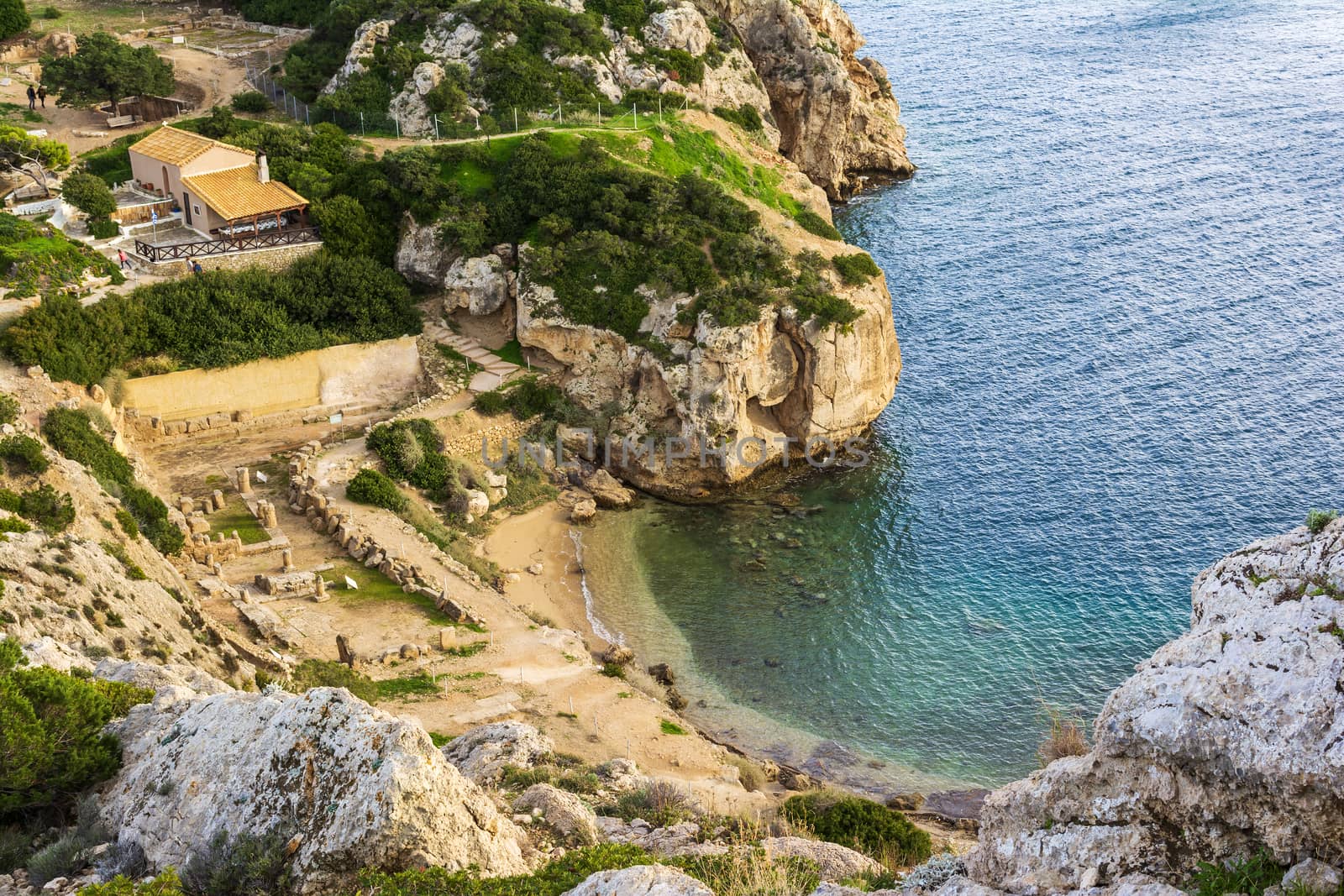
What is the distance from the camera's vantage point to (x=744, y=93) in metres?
88.9

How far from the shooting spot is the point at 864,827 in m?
35.1

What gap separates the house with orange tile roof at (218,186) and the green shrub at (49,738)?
42.7 m

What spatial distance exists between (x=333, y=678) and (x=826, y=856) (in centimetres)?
2058

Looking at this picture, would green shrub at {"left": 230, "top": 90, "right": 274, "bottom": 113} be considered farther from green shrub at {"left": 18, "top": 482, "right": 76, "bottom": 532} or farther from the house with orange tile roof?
green shrub at {"left": 18, "top": 482, "right": 76, "bottom": 532}

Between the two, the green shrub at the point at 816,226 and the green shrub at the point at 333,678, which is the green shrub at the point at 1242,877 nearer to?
the green shrub at the point at 333,678

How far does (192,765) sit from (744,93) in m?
73.7

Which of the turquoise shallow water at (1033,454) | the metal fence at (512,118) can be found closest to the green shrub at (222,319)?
the metal fence at (512,118)

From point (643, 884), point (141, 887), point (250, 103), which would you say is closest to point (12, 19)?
point (250, 103)

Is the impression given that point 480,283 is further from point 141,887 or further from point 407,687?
point 141,887

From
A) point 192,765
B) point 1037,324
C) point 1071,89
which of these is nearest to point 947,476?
point 1037,324

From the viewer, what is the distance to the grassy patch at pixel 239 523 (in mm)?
51781

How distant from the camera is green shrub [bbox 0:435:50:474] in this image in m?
42.6

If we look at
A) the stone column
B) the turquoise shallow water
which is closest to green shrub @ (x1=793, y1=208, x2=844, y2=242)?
the turquoise shallow water

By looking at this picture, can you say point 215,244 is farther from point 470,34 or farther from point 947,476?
point 947,476
